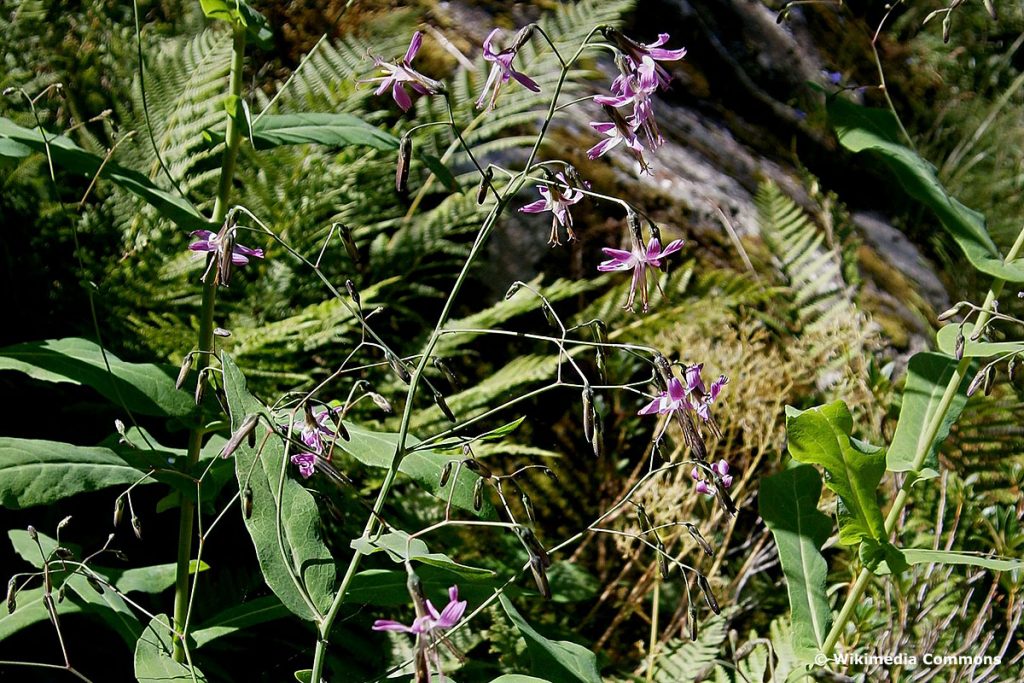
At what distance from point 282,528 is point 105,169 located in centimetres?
77

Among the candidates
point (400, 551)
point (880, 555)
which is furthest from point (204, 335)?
point (880, 555)

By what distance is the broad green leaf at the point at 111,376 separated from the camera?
1.53m

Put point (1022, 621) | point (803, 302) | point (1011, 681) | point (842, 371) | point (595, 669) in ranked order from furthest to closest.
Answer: point (803, 302)
point (842, 371)
point (1022, 621)
point (1011, 681)
point (595, 669)

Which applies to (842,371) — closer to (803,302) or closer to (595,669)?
(803,302)

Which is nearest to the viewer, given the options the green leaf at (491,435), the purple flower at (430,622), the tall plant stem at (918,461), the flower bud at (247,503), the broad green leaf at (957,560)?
the purple flower at (430,622)

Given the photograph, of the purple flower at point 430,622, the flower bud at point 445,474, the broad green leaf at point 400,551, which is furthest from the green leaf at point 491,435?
the purple flower at point 430,622

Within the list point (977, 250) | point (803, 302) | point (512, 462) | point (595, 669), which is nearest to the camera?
point (595, 669)

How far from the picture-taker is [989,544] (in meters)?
2.58

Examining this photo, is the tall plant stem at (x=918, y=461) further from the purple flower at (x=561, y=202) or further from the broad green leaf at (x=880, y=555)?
the purple flower at (x=561, y=202)

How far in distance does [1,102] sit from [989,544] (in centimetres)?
319

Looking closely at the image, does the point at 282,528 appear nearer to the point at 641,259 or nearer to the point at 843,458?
the point at 641,259

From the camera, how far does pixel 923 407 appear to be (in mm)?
1816

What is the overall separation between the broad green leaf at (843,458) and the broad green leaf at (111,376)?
1115 millimetres

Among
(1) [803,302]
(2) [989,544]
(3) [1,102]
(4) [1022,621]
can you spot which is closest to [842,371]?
(1) [803,302]
